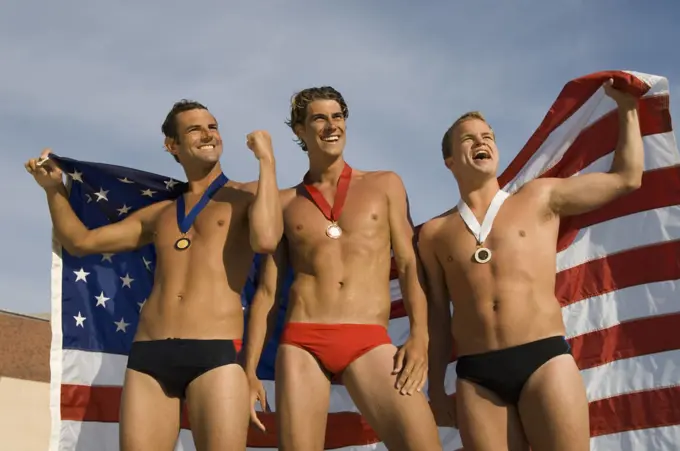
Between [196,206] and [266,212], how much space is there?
843mm

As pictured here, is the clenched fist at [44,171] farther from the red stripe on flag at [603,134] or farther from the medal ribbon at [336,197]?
the red stripe on flag at [603,134]

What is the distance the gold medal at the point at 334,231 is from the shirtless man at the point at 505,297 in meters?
0.69

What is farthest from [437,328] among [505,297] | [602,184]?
[602,184]

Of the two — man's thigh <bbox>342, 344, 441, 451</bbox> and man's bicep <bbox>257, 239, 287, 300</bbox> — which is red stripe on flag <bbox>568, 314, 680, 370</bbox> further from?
man's bicep <bbox>257, 239, 287, 300</bbox>

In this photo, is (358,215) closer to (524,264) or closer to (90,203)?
(524,264)

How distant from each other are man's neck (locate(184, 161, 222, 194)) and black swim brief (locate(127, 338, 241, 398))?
1.38m

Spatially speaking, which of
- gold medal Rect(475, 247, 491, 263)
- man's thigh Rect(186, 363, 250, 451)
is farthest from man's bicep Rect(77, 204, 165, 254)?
gold medal Rect(475, 247, 491, 263)

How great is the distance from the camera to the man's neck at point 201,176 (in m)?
6.78

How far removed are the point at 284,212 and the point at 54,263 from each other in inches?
107

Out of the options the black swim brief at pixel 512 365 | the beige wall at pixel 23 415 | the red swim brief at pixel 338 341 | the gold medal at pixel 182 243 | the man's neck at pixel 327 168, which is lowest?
the beige wall at pixel 23 415

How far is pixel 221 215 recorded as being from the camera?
20.9 ft

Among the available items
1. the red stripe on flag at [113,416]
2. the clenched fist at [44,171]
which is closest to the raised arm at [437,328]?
the red stripe on flag at [113,416]

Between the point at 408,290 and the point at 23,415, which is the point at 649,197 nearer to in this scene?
the point at 408,290

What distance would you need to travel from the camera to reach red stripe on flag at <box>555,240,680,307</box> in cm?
696
